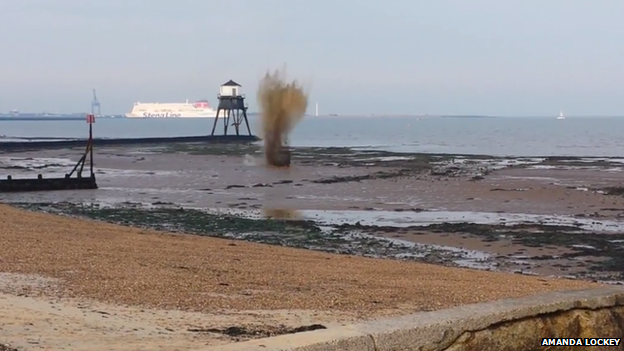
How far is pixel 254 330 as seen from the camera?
726 cm

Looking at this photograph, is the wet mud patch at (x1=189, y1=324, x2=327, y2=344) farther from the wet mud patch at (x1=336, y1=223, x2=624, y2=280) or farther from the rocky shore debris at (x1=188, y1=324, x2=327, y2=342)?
the wet mud patch at (x1=336, y1=223, x2=624, y2=280)

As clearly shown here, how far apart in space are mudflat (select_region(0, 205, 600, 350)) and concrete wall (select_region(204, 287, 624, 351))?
2039 mm

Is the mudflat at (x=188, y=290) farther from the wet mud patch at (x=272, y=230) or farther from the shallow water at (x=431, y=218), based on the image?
the shallow water at (x=431, y=218)

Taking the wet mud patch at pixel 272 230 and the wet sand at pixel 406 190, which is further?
the wet sand at pixel 406 190

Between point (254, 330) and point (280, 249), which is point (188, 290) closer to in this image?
point (254, 330)

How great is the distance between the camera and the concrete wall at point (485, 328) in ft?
14.9

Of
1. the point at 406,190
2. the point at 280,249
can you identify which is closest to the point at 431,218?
the point at 280,249

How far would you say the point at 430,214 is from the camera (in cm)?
2466

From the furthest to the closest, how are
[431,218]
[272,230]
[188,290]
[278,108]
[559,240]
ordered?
[278,108]
[431,218]
[272,230]
[559,240]
[188,290]

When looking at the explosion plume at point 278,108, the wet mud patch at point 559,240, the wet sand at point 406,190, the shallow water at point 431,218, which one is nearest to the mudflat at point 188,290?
the wet mud patch at point 559,240

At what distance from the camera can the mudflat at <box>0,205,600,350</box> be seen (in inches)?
276

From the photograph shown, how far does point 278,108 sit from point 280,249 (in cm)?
3432

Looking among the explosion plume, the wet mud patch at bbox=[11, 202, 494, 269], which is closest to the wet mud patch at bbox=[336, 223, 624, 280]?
the wet mud patch at bbox=[11, 202, 494, 269]

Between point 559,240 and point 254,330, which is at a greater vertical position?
point 254,330
